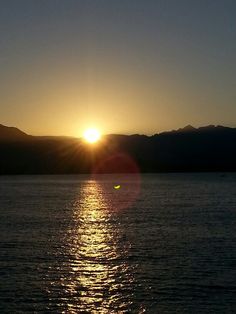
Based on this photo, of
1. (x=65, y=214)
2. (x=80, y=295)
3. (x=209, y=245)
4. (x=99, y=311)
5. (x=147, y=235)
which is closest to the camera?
(x=99, y=311)

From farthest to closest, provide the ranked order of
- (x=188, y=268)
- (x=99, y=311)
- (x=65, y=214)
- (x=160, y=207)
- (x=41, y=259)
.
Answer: (x=160, y=207) → (x=65, y=214) → (x=41, y=259) → (x=188, y=268) → (x=99, y=311)

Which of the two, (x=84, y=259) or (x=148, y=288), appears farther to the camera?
(x=84, y=259)

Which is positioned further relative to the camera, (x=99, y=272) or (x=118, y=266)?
(x=118, y=266)

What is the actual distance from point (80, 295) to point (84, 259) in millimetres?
14105

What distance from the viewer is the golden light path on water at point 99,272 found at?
3691cm

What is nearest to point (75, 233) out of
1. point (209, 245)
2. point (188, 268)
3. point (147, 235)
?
point (147, 235)

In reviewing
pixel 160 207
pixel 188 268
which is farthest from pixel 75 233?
pixel 160 207

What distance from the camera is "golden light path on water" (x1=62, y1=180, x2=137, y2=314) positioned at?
1453 inches

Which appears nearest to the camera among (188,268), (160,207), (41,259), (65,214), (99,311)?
(99,311)

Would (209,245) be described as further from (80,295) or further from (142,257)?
(80,295)

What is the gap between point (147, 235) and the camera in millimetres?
69562

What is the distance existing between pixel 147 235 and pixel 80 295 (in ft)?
102

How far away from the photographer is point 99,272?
46.6 m

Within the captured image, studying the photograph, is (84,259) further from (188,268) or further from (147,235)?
(147,235)
